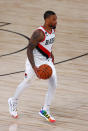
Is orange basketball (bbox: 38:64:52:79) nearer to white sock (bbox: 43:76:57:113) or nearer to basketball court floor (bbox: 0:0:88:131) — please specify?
white sock (bbox: 43:76:57:113)

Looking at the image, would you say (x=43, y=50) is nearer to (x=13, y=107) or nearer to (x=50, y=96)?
(x=50, y=96)

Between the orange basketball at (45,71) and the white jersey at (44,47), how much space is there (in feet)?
0.65

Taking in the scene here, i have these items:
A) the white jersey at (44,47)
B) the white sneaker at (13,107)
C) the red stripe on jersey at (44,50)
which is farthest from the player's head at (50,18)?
the white sneaker at (13,107)

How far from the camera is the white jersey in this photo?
5.54 meters

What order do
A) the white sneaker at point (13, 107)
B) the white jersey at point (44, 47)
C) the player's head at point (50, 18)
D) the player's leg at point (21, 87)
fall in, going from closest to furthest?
1. the player's head at point (50, 18)
2. the white jersey at point (44, 47)
3. the player's leg at point (21, 87)
4. the white sneaker at point (13, 107)

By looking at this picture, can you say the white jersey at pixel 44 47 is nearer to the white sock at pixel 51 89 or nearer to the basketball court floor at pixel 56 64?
the white sock at pixel 51 89

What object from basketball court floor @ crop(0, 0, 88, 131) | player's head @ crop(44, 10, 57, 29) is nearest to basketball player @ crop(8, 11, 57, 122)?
player's head @ crop(44, 10, 57, 29)

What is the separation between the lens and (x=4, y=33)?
11.0 meters

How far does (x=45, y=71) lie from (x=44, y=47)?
1.35 feet

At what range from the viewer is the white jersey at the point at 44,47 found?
5.54 meters

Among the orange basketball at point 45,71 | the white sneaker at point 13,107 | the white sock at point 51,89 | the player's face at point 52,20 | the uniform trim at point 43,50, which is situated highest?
the player's face at point 52,20

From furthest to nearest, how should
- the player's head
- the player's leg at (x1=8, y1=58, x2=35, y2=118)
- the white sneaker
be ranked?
the white sneaker < the player's leg at (x1=8, y1=58, x2=35, y2=118) < the player's head

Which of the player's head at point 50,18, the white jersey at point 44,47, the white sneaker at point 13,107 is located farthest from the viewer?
the white sneaker at point 13,107

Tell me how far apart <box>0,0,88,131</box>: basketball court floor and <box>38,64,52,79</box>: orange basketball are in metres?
0.88
